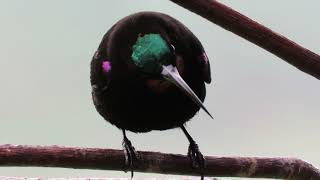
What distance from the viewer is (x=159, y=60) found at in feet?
6.31

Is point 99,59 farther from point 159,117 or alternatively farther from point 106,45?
point 159,117

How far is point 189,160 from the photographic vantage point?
212 cm

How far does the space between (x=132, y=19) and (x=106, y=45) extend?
150 mm

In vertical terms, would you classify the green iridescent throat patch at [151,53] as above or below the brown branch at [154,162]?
above

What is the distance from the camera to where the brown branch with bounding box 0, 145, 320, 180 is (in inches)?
67.5

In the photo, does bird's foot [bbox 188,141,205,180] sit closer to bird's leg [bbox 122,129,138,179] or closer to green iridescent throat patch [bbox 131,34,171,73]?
bird's leg [bbox 122,129,138,179]

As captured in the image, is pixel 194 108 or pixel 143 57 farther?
pixel 194 108

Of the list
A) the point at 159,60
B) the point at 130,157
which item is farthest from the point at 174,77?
the point at 130,157

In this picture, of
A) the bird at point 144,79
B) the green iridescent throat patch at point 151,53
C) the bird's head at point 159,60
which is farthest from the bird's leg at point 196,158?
the green iridescent throat patch at point 151,53

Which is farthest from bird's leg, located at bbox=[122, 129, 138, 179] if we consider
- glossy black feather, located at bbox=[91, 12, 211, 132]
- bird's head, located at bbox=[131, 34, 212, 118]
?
bird's head, located at bbox=[131, 34, 212, 118]

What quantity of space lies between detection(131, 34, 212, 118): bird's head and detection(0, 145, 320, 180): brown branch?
0.24m

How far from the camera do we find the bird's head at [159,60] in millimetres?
1905

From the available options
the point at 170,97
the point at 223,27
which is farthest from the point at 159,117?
the point at 223,27

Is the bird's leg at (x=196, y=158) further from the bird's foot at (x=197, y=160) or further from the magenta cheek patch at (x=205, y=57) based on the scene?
the magenta cheek patch at (x=205, y=57)
